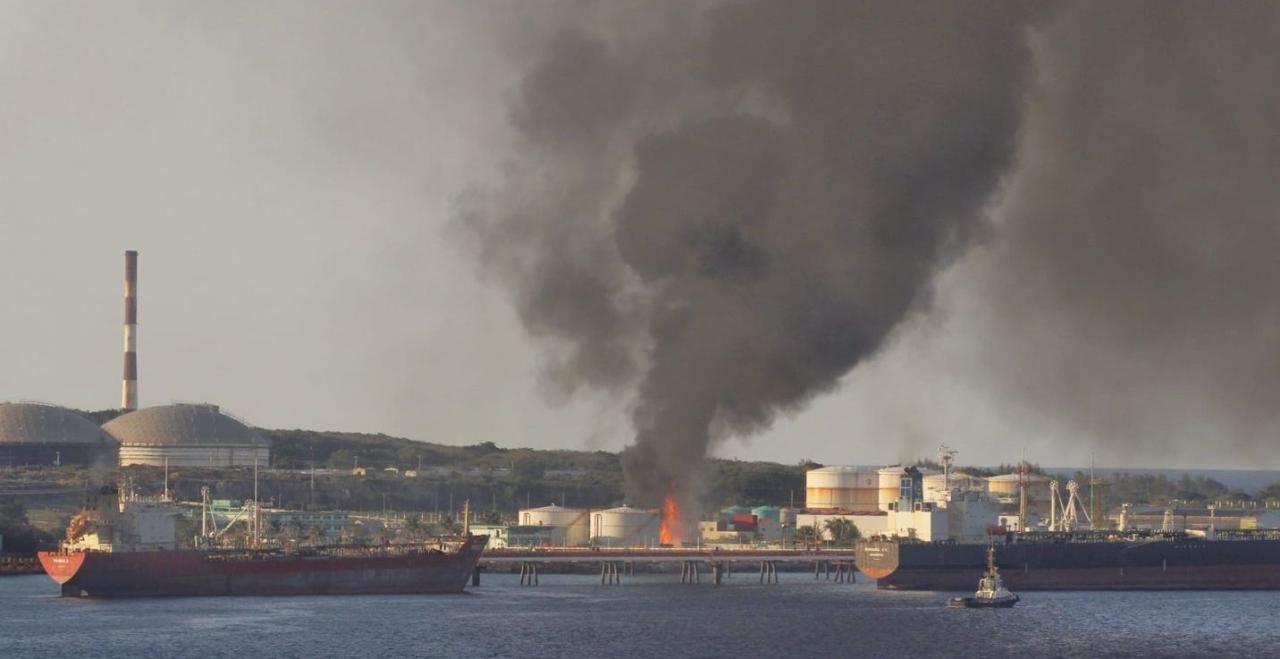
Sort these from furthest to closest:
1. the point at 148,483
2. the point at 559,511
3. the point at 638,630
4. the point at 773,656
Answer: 1. the point at 148,483
2. the point at 559,511
3. the point at 638,630
4. the point at 773,656

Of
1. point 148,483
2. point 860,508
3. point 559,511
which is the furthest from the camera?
point 148,483

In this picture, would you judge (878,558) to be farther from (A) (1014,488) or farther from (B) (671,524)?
(A) (1014,488)

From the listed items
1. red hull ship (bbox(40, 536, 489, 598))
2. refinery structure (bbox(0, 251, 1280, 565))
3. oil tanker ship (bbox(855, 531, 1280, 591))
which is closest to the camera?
red hull ship (bbox(40, 536, 489, 598))

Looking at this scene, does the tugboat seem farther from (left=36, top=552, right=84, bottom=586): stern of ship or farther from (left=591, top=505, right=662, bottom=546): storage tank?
(left=36, top=552, right=84, bottom=586): stern of ship

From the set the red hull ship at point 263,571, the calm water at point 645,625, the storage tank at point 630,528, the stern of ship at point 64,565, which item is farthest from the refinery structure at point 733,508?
the stern of ship at point 64,565

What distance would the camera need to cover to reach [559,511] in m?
137

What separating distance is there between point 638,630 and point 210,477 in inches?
4225

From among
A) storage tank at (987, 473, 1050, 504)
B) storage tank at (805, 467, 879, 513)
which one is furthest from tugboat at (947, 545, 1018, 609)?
storage tank at (987, 473, 1050, 504)

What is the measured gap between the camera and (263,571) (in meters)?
101

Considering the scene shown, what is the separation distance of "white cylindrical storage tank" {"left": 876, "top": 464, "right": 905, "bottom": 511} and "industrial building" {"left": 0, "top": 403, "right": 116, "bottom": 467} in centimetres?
8371

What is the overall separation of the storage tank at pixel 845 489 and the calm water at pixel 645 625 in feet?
140

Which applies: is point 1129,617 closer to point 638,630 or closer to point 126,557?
point 638,630

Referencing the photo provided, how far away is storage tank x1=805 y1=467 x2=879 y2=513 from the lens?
488 feet

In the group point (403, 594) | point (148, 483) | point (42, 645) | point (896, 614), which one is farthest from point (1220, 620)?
point (148, 483)
